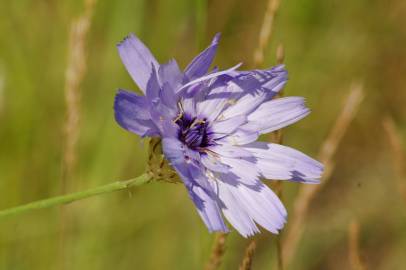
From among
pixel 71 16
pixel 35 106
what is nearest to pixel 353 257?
pixel 35 106

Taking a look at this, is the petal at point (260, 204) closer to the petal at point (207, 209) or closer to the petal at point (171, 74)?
the petal at point (207, 209)

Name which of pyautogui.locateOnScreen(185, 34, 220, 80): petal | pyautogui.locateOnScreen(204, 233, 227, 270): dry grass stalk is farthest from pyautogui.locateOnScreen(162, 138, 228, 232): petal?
pyautogui.locateOnScreen(204, 233, 227, 270): dry grass stalk

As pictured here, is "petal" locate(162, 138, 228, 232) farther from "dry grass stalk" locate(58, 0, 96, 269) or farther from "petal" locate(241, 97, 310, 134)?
"dry grass stalk" locate(58, 0, 96, 269)

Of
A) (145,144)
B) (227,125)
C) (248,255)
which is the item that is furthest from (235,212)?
(145,144)

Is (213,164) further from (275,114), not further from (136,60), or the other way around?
(136,60)

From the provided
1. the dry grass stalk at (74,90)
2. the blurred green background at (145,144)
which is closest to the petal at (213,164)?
the dry grass stalk at (74,90)

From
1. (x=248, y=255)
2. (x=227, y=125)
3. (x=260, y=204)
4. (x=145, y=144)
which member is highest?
(x=145, y=144)
